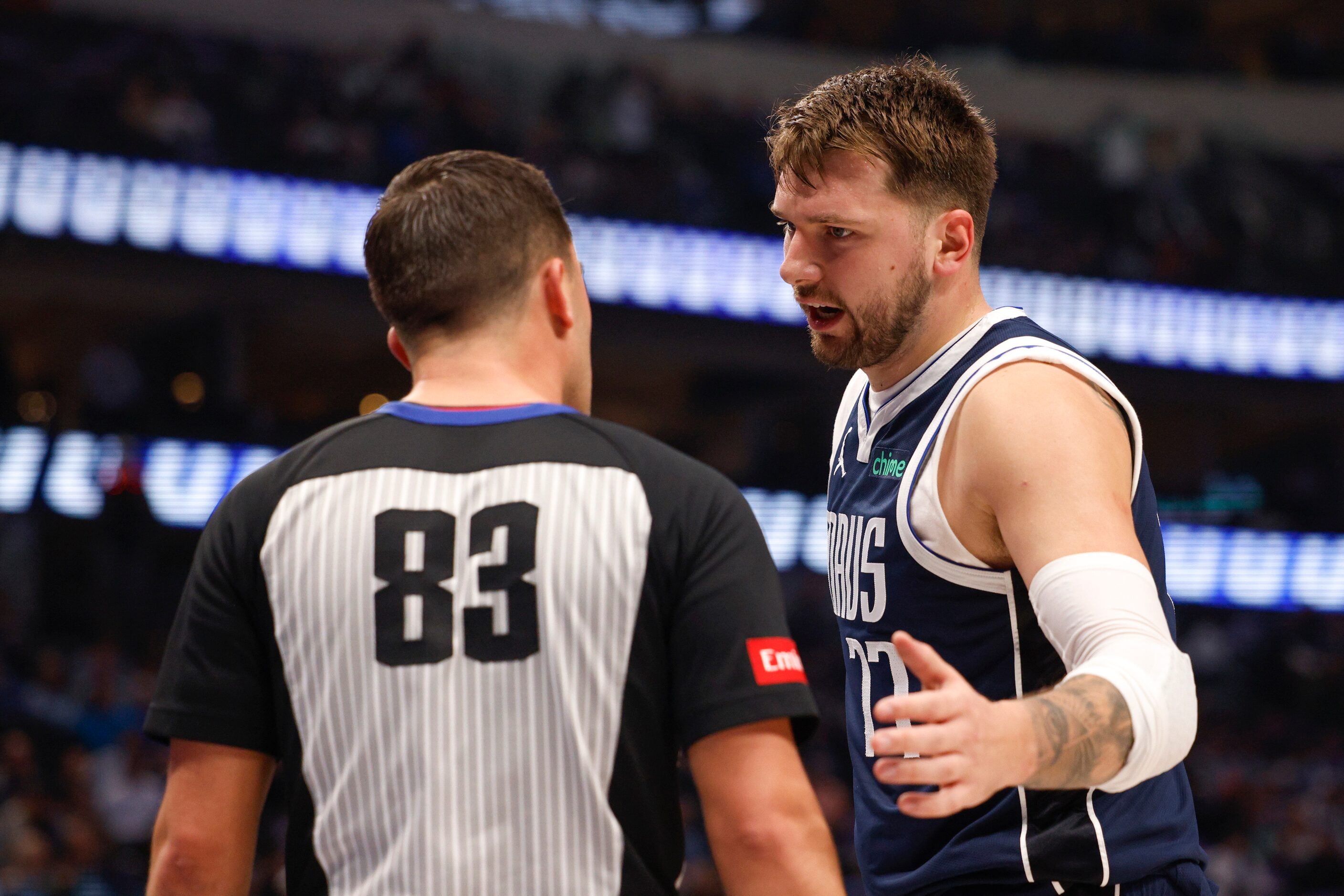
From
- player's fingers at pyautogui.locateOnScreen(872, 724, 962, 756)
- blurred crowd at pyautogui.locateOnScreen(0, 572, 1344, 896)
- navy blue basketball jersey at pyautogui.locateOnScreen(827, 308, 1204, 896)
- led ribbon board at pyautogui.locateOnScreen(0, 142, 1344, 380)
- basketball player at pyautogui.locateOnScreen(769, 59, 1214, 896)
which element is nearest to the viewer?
player's fingers at pyautogui.locateOnScreen(872, 724, 962, 756)

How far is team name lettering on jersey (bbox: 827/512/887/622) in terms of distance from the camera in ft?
7.98

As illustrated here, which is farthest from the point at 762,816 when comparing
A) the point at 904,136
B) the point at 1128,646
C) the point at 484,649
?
the point at 904,136

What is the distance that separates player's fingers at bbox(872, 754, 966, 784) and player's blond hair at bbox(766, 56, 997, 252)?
4.22ft

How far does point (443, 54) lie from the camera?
15148 millimetres

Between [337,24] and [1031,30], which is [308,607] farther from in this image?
[1031,30]

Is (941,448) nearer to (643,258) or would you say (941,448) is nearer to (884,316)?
(884,316)

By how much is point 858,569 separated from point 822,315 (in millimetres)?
525

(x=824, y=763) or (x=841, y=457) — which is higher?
(x=841, y=457)

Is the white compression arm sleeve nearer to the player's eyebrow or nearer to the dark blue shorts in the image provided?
the dark blue shorts

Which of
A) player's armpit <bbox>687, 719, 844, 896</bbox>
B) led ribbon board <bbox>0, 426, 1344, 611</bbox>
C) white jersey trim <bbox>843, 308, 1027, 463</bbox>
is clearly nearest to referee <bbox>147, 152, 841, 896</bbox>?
player's armpit <bbox>687, 719, 844, 896</bbox>

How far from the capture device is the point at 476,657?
1.73m

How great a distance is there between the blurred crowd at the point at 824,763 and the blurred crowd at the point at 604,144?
408 cm

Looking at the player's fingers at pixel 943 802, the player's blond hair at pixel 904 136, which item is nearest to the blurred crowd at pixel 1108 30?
the player's blond hair at pixel 904 136

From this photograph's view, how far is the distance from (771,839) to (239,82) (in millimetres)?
12845
